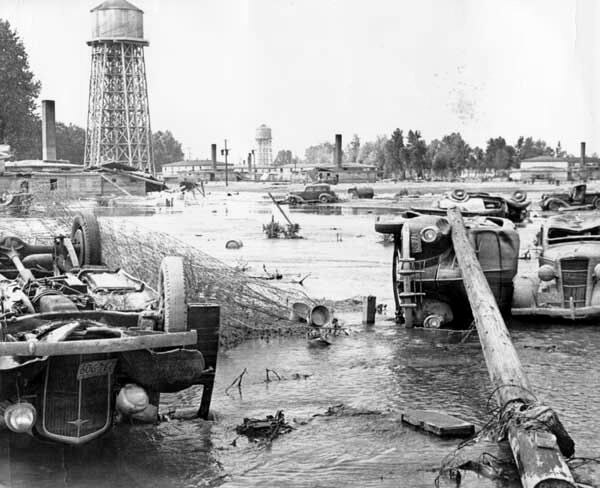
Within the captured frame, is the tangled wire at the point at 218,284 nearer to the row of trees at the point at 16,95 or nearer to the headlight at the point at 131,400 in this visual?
the headlight at the point at 131,400

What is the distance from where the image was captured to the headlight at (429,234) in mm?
14953

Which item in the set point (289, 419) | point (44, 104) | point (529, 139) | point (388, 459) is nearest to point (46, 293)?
point (289, 419)

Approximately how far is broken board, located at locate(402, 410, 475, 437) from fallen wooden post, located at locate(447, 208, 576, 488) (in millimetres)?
419

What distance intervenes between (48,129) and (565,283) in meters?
80.9

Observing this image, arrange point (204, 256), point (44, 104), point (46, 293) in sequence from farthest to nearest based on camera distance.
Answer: point (44, 104) < point (204, 256) < point (46, 293)

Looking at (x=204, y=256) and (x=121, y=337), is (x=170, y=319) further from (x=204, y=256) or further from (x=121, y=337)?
(x=204, y=256)

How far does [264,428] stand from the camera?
9.59 metres

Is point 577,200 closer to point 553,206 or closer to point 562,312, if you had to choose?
point 553,206

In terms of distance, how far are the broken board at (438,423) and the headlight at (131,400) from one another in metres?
2.70

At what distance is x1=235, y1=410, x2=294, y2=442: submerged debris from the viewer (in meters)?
9.47

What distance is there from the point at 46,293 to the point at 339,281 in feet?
39.0

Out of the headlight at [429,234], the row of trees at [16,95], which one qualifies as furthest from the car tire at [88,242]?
the row of trees at [16,95]

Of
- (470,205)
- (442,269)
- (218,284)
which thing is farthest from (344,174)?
(218,284)

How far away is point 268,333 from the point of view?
578 inches
